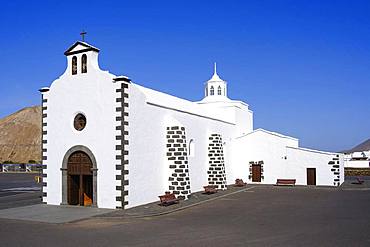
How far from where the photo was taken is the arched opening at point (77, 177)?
19.4m

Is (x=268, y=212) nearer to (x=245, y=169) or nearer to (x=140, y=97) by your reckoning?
(x=140, y=97)

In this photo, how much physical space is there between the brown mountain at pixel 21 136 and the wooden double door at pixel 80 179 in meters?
84.9

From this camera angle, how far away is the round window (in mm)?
19781

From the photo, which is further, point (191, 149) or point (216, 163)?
point (216, 163)

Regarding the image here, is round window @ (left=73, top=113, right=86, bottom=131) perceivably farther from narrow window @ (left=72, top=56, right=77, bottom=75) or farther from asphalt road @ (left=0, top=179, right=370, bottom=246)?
asphalt road @ (left=0, top=179, right=370, bottom=246)

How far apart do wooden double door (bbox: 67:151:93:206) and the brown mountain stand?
279 ft

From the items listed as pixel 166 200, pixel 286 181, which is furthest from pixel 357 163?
pixel 166 200

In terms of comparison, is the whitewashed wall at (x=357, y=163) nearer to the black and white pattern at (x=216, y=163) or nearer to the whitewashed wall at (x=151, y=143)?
the black and white pattern at (x=216, y=163)

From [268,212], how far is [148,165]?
663 centimetres

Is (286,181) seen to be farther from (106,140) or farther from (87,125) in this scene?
(87,125)

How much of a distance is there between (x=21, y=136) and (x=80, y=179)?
97.0 meters

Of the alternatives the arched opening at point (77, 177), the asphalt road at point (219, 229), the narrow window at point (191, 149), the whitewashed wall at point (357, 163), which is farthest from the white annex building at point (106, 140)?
the whitewashed wall at point (357, 163)

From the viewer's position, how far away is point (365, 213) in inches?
658

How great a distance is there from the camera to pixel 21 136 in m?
108
